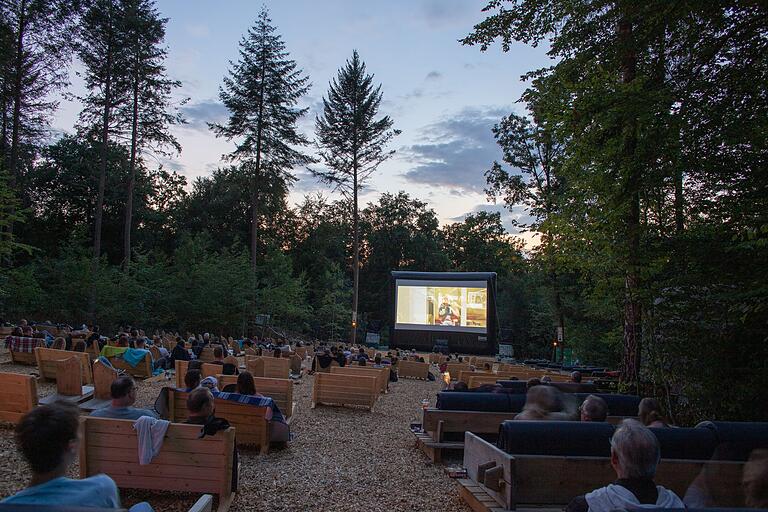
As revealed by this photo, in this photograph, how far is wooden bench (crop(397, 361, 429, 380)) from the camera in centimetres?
1667

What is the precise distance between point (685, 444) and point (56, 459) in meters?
3.76

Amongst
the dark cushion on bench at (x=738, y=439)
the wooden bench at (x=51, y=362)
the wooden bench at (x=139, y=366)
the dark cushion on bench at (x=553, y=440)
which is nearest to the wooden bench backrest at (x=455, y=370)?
the wooden bench at (x=139, y=366)

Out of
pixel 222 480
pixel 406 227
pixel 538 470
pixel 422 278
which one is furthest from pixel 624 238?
pixel 406 227

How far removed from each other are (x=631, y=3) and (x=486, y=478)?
6202mm

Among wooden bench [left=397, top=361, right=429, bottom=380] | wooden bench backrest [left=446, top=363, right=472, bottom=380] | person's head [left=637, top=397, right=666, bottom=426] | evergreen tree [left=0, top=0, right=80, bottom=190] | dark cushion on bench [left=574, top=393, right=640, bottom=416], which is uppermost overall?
evergreen tree [left=0, top=0, right=80, bottom=190]

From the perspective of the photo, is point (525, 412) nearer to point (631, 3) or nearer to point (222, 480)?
point (222, 480)

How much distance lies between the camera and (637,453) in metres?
2.24

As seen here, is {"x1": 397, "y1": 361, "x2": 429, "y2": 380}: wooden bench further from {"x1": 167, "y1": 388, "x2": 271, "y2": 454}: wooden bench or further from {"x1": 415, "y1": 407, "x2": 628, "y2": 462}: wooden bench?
{"x1": 167, "y1": 388, "x2": 271, "y2": 454}: wooden bench

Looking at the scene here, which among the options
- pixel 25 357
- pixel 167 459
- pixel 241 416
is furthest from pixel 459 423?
pixel 25 357

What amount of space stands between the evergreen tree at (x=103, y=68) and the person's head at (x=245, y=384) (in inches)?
775

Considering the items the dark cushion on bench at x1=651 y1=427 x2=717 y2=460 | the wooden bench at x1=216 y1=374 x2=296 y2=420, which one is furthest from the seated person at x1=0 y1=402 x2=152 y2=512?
the wooden bench at x1=216 y1=374 x2=296 y2=420

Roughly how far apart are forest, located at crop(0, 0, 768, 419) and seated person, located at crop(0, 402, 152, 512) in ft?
16.7

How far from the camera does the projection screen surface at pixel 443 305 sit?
90.0 feet

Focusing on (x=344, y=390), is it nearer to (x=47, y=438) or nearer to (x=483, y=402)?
(x=483, y=402)
